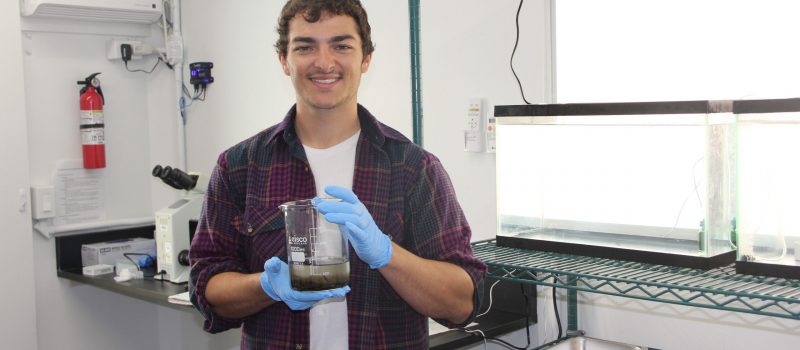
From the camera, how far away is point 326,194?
157 centimetres

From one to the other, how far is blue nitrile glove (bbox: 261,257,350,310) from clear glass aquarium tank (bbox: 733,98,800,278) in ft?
2.71

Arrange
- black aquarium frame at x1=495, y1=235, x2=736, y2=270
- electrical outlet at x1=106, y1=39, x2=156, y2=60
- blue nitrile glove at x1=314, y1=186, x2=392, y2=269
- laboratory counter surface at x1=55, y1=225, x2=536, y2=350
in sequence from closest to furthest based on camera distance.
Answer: blue nitrile glove at x1=314, y1=186, x2=392, y2=269 < black aquarium frame at x1=495, y1=235, x2=736, y2=270 < laboratory counter surface at x1=55, y1=225, x2=536, y2=350 < electrical outlet at x1=106, y1=39, x2=156, y2=60

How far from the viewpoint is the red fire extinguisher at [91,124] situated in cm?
356

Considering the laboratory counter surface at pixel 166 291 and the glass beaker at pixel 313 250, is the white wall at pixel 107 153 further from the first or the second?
the glass beaker at pixel 313 250

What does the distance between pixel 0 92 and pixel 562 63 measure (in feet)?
7.30

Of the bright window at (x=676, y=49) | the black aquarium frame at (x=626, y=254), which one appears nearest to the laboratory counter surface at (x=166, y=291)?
the black aquarium frame at (x=626, y=254)

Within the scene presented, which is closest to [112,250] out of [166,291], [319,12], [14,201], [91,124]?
[14,201]

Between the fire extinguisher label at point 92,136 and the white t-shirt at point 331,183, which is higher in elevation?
the fire extinguisher label at point 92,136

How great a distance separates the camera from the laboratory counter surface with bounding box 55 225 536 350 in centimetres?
219

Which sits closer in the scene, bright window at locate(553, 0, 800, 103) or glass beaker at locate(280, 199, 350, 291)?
glass beaker at locate(280, 199, 350, 291)

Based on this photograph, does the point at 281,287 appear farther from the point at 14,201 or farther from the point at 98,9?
the point at 98,9

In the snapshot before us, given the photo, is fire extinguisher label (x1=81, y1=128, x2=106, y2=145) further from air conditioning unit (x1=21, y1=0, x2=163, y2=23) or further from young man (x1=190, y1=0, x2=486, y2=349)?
young man (x1=190, y1=0, x2=486, y2=349)

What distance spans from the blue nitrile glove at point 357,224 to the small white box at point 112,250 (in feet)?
7.59

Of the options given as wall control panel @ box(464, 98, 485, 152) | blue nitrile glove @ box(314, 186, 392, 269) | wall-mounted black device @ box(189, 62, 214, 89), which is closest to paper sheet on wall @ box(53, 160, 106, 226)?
wall-mounted black device @ box(189, 62, 214, 89)
